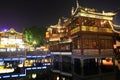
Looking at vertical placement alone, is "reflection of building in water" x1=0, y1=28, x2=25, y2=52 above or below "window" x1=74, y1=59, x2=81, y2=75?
above

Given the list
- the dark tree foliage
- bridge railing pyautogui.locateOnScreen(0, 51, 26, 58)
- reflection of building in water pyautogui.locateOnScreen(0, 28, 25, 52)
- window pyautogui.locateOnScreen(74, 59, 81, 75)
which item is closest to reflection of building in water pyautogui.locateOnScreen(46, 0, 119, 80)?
window pyautogui.locateOnScreen(74, 59, 81, 75)

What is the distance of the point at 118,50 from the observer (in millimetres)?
26656

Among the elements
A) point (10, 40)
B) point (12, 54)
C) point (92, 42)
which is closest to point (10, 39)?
point (10, 40)

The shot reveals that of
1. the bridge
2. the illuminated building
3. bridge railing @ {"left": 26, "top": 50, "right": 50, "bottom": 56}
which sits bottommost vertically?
the bridge

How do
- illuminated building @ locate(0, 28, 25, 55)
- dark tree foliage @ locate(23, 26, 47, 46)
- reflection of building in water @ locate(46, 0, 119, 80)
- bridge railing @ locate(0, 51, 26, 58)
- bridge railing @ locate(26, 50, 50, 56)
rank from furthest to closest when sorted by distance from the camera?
1. dark tree foliage @ locate(23, 26, 47, 46)
2. bridge railing @ locate(26, 50, 50, 56)
3. illuminated building @ locate(0, 28, 25, 55)
4. bridge railing @ locate(0, 51, 26, 58)
5. reflection of building in water @ locate(46, 0, 119, 80)

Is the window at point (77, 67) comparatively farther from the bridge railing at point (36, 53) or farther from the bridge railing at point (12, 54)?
the bridge railing at point (36, 53)

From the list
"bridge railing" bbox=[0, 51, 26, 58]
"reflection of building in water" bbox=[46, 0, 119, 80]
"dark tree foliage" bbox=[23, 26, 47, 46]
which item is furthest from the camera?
"dark tree foliage" bbox=[23, 26, 47, 46]

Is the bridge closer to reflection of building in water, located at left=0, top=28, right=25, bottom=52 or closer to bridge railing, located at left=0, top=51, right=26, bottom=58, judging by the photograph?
bridge railing, located at left=0, top=51, right=26, bottom=58

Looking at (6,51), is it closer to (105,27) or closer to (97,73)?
(97,73)

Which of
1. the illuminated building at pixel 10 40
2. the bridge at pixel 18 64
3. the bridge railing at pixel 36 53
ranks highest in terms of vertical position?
the illuminated building at pixel 10 40

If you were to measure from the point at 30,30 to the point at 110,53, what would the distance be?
3893 cm

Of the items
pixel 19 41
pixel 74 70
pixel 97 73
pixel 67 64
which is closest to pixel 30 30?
pixel 19 41

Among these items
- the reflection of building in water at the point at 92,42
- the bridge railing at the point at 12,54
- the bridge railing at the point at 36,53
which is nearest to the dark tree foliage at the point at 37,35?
the bridge railing at the point at 36,53

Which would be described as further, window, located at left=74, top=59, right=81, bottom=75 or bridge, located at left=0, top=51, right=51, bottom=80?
bridge, located at left=0, top=51, right=51, bottom=80
